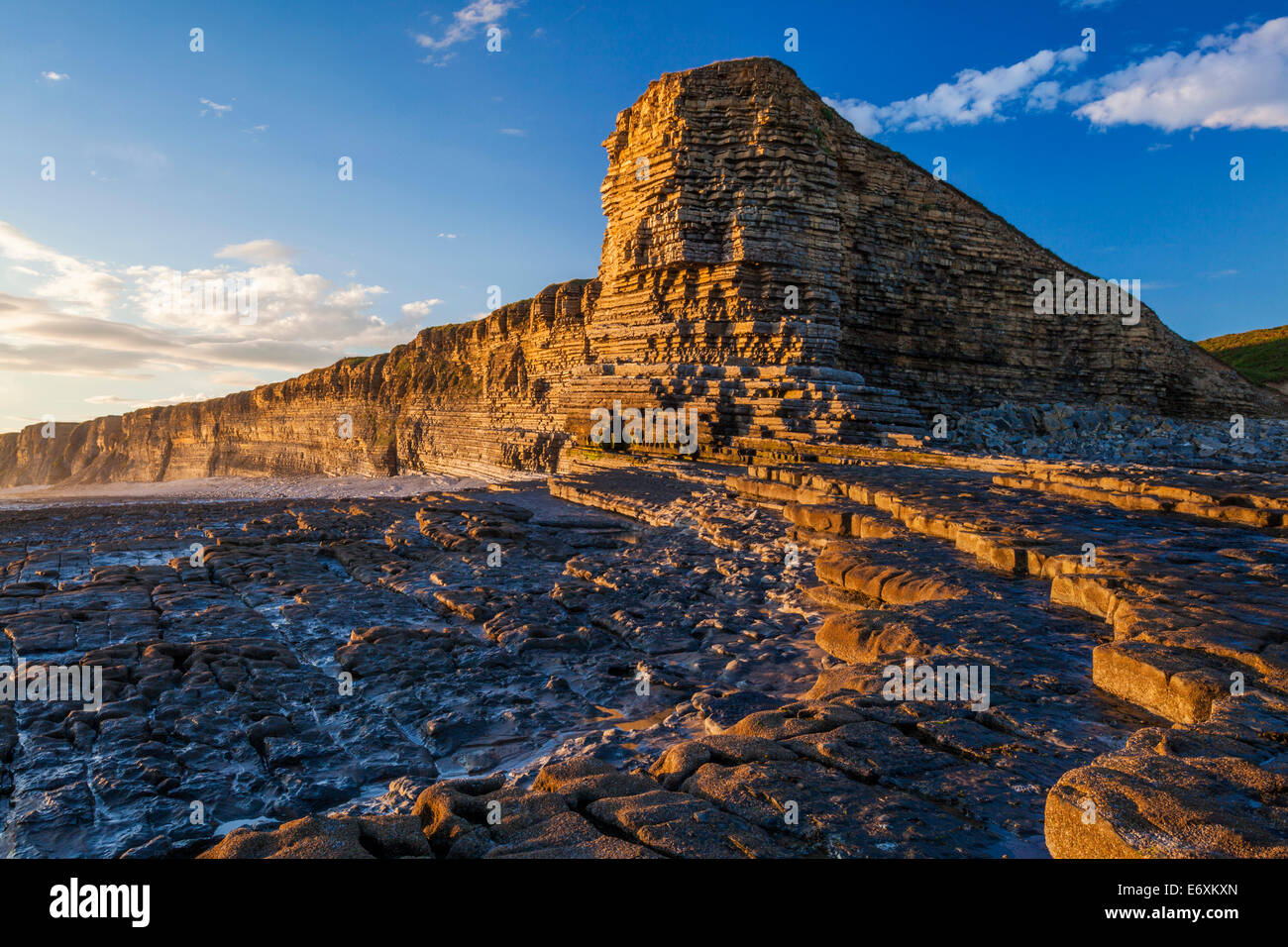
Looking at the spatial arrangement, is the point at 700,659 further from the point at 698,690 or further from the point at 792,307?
the point at 792,307

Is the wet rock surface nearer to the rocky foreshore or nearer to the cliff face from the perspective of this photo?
the rocky foreshore

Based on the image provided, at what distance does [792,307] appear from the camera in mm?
18344

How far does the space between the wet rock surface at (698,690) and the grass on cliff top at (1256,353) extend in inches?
1081

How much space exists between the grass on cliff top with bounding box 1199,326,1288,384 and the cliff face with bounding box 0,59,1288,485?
22.0 feet

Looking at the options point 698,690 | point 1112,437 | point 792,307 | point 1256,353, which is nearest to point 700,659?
point 698,690

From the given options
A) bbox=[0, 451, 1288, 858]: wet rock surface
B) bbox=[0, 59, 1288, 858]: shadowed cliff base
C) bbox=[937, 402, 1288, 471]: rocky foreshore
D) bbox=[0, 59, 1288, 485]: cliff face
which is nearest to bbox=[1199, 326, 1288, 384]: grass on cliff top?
bbox=[0, 59, 1288, 485]: cliff face

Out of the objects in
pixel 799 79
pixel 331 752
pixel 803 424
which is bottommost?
pixel 331 752

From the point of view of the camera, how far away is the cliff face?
1778 centimetres

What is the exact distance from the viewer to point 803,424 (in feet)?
49.5

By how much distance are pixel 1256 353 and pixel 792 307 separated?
97.2 feet
